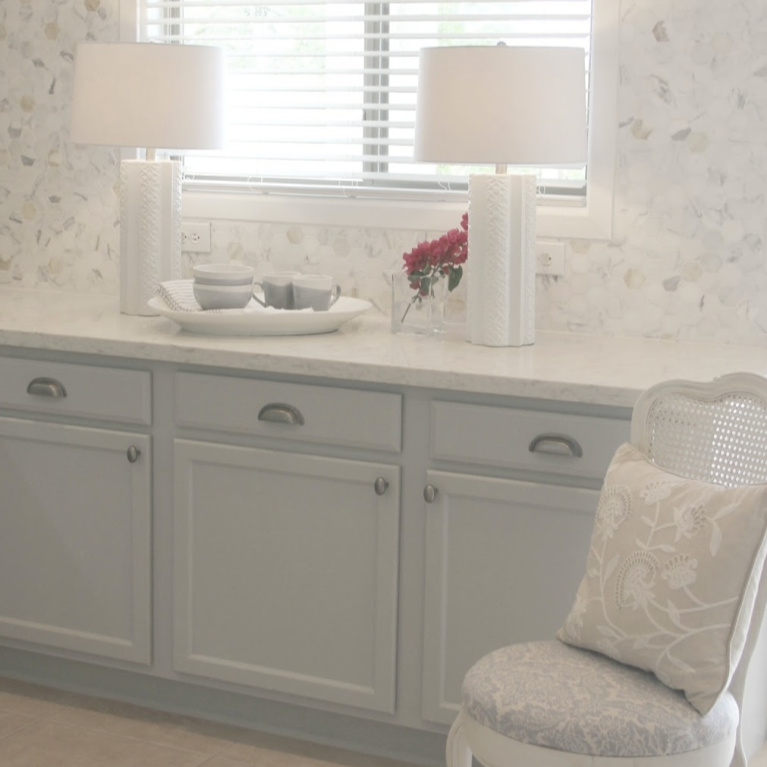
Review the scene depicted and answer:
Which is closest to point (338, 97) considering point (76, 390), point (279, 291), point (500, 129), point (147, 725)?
point (279, 291)

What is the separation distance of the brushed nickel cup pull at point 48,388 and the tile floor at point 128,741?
0.73 metres

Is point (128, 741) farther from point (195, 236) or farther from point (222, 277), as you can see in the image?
point (195, 236)

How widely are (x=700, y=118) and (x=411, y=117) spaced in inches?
28.2

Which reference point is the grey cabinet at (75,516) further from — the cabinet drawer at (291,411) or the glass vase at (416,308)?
the glass vase at (416,308)

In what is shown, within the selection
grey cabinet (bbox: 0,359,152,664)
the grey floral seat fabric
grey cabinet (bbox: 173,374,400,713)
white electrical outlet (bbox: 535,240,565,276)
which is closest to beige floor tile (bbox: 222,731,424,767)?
grey cabinet (bbox: 173,374,400,713)

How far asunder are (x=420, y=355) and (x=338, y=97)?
0.93m

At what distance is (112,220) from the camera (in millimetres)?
3436

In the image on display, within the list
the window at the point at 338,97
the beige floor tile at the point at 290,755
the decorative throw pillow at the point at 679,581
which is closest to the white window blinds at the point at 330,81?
the window at the point at 338,97

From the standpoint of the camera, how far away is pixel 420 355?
2.58m

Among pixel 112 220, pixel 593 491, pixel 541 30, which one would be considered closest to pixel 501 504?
pixel 593 491

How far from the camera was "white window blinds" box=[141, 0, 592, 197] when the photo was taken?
303cm

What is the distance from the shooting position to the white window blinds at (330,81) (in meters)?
3.03

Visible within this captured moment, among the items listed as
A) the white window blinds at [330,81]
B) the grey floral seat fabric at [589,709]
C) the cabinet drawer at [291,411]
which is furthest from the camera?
the white window blinds at [330,81]

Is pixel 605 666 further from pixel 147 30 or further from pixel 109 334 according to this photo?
pixel 147 30
